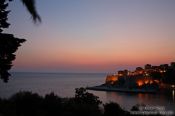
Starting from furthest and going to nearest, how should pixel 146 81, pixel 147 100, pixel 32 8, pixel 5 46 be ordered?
pixel 146 81, pixel 147 100, pixel 5 46, pixel 32 8

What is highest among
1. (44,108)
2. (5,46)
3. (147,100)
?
(5,46)

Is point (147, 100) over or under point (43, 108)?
under

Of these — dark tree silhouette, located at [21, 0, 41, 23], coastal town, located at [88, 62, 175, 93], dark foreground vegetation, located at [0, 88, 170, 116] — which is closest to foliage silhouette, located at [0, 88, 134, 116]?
dark foreground vegetation, located at [0, 88, 170, 116]

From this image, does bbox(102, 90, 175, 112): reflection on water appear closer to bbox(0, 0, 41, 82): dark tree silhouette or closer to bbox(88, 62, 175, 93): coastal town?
bbox(88, 62, 175, 93): coastal town

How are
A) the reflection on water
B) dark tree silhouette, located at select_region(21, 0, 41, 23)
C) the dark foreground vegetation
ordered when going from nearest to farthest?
dark tree silhouette, located at select_region(21, 0, 41, 23), the dark foreground vegetation, the reflection on water

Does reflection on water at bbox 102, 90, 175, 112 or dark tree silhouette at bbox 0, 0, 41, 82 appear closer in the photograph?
dark tree silhouette at bbox 0, 0, 41, 82

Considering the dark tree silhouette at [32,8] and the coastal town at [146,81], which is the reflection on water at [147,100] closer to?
the coastal town at [146,81]

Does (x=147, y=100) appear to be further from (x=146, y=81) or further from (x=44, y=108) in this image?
(x=44, y=108)

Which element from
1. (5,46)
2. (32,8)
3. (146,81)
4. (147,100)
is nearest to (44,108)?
(5,46)

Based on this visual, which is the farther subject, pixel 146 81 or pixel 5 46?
pixel 146 81

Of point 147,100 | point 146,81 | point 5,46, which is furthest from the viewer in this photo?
point 146,81

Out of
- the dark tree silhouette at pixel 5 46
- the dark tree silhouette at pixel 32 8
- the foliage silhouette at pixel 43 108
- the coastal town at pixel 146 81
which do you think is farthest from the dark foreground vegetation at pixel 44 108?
the coastal town at pixel 146 81

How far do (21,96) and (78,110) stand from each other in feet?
9.29

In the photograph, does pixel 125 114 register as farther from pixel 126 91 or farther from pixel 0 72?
pixel 126 91
